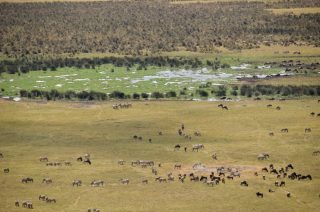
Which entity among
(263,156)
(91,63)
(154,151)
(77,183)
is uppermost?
(91,63)

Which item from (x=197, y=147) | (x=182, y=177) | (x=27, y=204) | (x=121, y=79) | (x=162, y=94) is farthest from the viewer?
(x=121, y=79)

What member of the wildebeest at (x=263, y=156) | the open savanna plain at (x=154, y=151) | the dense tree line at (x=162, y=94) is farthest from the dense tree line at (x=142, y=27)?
the wildebeest at (x=263, y=156)

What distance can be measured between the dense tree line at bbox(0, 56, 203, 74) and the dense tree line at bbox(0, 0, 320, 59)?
544cm

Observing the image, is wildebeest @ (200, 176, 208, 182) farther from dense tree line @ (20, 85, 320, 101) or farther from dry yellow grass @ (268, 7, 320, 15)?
dry yellow grass @ (268, 7, 320, 15)

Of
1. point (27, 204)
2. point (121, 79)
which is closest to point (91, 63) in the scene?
point (121, 79)

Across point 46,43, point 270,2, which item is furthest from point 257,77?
point 270,2

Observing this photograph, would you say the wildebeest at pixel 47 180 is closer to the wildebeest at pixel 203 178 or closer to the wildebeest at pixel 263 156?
the wildebeest at pixel 203 178

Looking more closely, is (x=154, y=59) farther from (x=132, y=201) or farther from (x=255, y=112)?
(x=132, y=201)

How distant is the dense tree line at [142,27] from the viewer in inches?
4055

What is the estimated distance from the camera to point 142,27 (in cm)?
11762

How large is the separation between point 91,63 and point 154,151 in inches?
1443

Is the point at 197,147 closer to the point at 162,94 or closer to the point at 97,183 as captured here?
the point at 97,183

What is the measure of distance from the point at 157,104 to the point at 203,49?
101 feet

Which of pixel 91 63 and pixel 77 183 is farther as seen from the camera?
pixel 91 63
